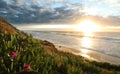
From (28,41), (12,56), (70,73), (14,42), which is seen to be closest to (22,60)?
(12,56)

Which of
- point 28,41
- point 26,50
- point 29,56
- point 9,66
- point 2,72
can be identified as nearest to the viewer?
point 2,72

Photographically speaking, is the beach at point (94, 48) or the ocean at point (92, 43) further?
the ocean at point (92, 43)

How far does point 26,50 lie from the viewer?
31.9ft

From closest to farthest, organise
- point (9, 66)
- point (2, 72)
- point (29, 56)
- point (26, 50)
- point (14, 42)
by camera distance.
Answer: point (2, 72) < point (9, 66) < point (29, 56) < point (26, 50) < point (14, 42)

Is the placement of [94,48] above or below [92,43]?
above

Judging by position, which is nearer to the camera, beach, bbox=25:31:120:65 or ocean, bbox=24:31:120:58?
beach, bbox=25:31:120:65

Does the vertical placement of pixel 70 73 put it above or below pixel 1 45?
below

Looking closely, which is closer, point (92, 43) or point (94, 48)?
point (94, 48)

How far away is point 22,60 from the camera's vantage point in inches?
330

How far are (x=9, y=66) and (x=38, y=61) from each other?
129 centimetres

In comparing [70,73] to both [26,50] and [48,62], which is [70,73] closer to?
[48,62]

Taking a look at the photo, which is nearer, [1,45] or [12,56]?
[12,56]

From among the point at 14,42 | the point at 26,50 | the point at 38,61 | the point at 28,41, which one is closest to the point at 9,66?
the point at 38,61

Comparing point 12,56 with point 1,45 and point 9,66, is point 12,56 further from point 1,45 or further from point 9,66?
point 1,45
